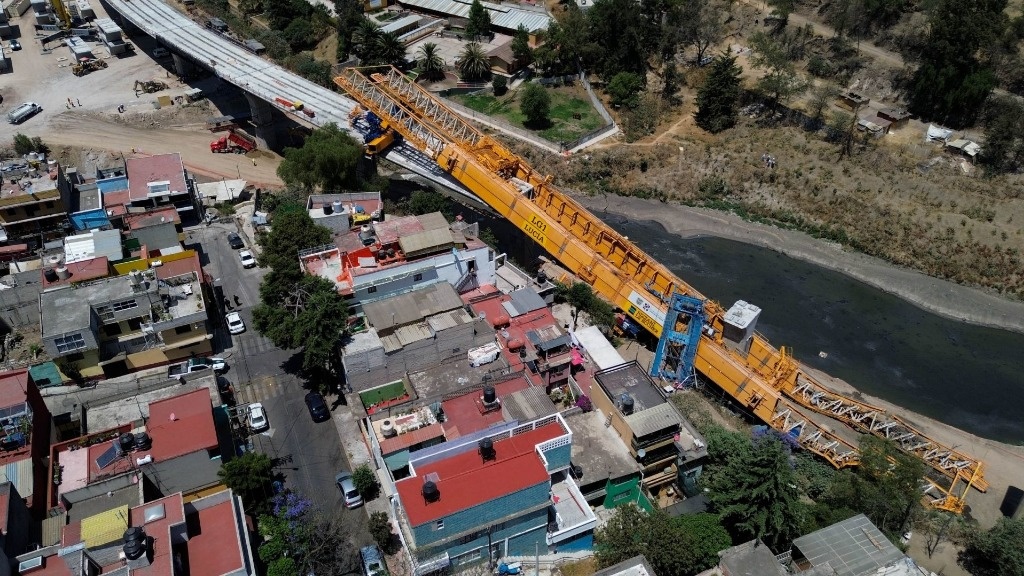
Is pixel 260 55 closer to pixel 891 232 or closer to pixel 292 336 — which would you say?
pixel 292 336

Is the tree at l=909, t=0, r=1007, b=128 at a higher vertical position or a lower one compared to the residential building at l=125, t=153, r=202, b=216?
higher

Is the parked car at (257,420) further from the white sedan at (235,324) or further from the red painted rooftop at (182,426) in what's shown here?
the white sedan at (235,324)

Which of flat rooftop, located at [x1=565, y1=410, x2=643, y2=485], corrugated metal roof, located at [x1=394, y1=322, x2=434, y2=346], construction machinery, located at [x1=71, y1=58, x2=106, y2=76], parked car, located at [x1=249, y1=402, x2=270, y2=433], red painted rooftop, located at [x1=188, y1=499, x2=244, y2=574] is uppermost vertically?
flat rooftop, located at [x1=565, y1=410, x2=643, y2=485]

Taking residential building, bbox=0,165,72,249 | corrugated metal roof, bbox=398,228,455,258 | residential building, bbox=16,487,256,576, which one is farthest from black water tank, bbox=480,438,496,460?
→ residential building, bbox=0,165,72,249

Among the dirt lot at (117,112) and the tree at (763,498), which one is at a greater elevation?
the tree at (763,498)

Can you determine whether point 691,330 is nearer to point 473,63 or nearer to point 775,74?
point 775,74

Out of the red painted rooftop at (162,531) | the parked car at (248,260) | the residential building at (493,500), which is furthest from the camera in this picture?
the parked car at (248,260)

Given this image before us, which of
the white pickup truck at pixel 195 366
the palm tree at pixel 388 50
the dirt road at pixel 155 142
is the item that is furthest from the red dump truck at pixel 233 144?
the white pickup truck at pixel 195 366

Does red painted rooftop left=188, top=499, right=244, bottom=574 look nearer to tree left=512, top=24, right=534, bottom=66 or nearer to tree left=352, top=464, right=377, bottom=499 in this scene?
tree left=352, top=464, right=377, bottom=499
